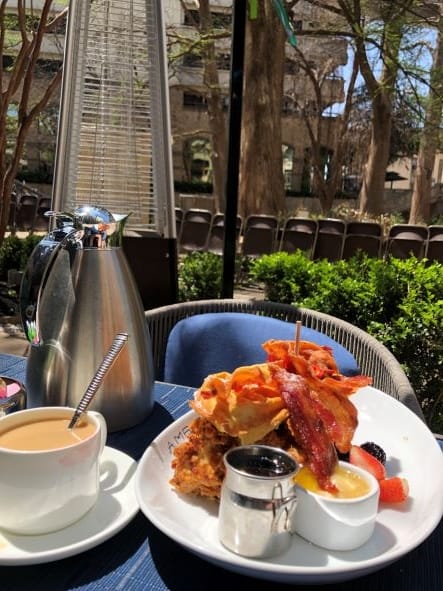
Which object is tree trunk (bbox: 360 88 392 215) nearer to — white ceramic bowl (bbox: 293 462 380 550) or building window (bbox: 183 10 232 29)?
building window (bbox: 183 10 232 29)

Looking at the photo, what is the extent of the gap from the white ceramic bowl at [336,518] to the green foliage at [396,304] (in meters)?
1.71

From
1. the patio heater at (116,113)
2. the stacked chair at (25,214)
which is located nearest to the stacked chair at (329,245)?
the patio heater at (116,113)

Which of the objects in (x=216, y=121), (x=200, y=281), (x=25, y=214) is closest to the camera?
(x=200, y=281)

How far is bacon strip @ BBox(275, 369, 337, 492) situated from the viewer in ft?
2.07

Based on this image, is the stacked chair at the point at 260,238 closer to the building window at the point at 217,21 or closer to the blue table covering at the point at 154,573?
the building window at the point at 217,21

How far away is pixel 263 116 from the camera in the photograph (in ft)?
27.1

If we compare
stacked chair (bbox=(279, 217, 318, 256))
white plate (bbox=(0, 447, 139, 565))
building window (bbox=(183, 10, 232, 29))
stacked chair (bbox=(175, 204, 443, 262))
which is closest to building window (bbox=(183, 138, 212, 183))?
building window (bbox=(183, 10, 232, 29))

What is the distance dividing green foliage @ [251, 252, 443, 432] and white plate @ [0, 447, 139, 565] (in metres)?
1.72

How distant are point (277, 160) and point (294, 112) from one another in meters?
15.8

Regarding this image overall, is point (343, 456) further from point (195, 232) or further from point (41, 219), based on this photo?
point (41, 219)

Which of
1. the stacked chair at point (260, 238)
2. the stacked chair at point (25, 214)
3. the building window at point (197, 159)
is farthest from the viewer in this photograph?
the building window at point (197, 159)

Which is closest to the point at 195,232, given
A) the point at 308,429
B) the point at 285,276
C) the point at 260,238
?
the point at 260,238

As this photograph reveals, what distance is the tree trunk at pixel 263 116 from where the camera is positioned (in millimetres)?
7730

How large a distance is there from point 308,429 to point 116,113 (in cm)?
212
